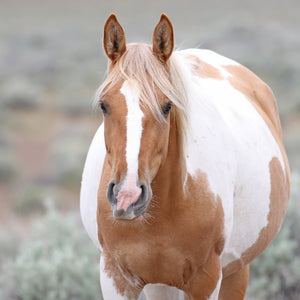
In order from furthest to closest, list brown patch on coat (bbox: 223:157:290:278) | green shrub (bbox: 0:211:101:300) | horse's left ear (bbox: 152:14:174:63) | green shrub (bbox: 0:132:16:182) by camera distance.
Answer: green shrub (bbox: 0:132:16:182)
green shrub (bbox: 0:211:101:300)
brown patch on coat (bbox: 223:157:290:278)
horse's left ear (bbox: 152:14:174:63)

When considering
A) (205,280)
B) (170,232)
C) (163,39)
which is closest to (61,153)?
(205,280)

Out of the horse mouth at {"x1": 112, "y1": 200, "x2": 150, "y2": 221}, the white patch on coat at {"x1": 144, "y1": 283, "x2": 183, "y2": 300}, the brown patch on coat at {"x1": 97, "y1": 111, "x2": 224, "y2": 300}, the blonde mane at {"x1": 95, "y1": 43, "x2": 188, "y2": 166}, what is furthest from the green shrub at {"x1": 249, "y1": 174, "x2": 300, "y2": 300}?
the horse mouth at {"x1": 112, "y1": 200, "x2": 150, "y2": 221}

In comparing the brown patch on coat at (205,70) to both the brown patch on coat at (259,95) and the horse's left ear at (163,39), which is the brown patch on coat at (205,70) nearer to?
the brown patch on coat at (259,95)

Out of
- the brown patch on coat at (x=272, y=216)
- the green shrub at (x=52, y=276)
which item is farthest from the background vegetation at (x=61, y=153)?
the brown patch on coat at (x=272, y=216)

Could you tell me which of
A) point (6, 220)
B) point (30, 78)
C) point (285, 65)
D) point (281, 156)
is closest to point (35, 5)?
point (30, 78)

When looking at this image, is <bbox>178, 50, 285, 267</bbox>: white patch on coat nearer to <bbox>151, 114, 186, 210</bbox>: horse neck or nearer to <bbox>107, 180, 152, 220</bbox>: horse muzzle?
<bbox>151, 114, 186, 210</bbox>: horse neck

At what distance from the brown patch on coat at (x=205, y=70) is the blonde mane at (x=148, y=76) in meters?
0.91

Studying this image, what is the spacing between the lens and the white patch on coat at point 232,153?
2586mm

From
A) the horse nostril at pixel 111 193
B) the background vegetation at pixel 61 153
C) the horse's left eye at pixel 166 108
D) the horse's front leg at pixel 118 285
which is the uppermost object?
the horse's left eye at pixel 166 108

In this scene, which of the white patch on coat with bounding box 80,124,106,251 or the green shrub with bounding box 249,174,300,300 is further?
the green shrub with bounding box 249,174,300,300

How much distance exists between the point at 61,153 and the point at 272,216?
970 cm

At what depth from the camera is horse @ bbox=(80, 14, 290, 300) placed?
2.13 meters

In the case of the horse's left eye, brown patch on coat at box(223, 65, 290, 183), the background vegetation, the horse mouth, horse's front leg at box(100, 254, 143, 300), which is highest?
the horse's left eye

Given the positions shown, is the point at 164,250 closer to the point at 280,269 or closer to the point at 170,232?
the point at 170,232
